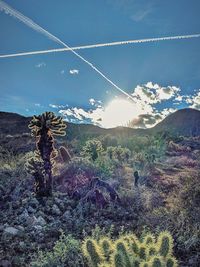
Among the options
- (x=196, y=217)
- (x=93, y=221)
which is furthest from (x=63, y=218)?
(x=196, y=217)

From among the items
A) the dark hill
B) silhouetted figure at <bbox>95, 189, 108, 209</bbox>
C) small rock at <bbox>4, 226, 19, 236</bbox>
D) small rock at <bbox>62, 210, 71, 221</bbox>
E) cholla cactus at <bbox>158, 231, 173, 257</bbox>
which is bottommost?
small rock at <bbox>4, 226, 19, 236</bbox>

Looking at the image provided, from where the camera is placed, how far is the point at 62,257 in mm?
5953

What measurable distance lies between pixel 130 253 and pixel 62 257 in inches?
52.0

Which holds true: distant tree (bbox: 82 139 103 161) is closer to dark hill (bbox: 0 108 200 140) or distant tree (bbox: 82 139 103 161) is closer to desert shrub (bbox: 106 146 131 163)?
desert shrub (bbox: 106 146 131 163)

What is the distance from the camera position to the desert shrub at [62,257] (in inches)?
228

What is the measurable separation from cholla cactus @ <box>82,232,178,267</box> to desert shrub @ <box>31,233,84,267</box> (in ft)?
2.42

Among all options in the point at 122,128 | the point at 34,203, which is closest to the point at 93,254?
→ the point at 34,203

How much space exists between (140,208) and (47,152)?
8.65 feet

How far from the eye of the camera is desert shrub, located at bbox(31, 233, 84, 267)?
19.0 ft

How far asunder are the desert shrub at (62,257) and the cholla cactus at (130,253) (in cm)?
74

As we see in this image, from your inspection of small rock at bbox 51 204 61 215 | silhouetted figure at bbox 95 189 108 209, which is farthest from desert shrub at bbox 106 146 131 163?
small rock at bbox 51 204 61 215

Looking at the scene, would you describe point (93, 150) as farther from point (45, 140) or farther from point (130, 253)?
point (130, 253)

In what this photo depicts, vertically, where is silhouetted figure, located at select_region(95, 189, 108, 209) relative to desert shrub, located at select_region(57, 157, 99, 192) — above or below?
below

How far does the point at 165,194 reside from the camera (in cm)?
1059
